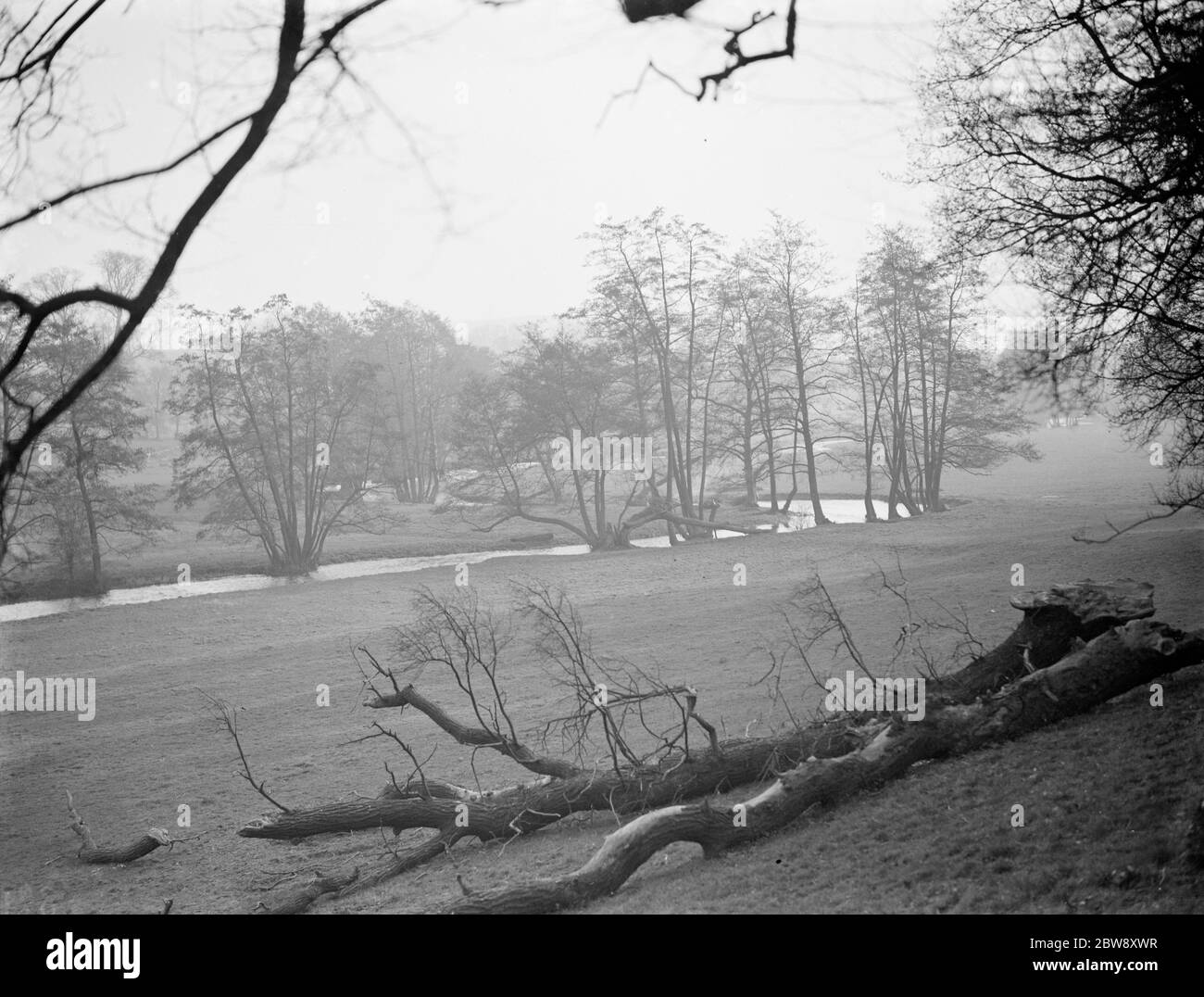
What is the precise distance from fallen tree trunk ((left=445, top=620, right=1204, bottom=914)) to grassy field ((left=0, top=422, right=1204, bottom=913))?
149 millimetres

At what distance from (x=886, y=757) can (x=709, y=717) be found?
315 cm

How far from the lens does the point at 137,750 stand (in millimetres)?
10250

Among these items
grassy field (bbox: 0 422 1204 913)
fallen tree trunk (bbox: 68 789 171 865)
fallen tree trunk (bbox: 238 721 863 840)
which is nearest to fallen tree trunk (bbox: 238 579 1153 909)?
fallen tree trunk (bbox: 238 721 863 840)

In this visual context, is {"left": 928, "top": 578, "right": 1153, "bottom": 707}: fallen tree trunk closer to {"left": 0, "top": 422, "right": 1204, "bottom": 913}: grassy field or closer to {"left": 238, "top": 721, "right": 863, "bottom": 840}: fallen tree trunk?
{"left": 0, "top": 422, "right": 1204, "bottom": 913}: grassy field

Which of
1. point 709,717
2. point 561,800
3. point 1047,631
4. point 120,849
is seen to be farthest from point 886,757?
point 120,849

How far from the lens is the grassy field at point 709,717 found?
15.6ft

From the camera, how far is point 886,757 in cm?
637

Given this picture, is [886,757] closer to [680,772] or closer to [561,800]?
[680,772]

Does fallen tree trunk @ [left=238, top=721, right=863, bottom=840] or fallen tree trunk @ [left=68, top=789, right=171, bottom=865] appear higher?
fallen tree trunk @ [left=238, top=721, right=863, bottom=840]

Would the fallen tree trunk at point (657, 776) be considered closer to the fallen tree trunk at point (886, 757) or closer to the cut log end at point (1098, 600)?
the cut log end at point (1098, 600)

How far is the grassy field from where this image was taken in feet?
15.6
